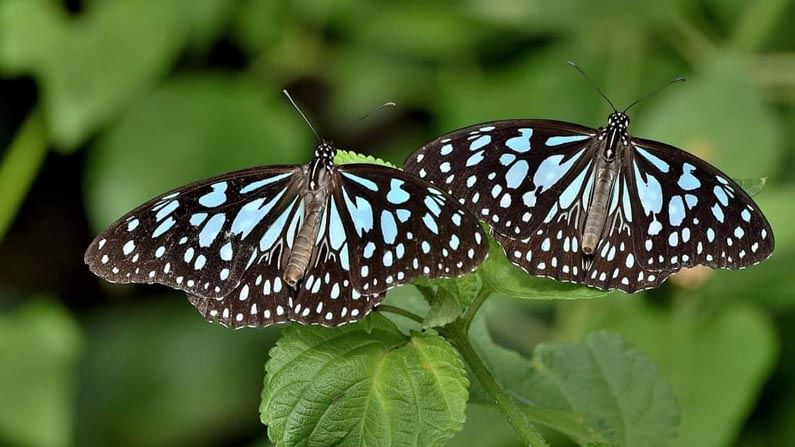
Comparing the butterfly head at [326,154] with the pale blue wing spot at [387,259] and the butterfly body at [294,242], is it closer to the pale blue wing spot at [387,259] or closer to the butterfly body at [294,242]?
the butterfly body at [294,242]

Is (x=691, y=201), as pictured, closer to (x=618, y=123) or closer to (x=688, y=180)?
(x=688, y=180)

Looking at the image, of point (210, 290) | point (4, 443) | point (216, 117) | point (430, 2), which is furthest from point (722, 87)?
point (4, 443)

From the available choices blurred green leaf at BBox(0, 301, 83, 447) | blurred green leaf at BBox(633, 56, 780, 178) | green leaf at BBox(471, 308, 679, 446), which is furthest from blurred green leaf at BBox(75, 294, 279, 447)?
green leaf at BBox(471, 308, 679, 446)

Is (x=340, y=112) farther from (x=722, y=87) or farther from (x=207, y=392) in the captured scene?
(x=722, y=87)

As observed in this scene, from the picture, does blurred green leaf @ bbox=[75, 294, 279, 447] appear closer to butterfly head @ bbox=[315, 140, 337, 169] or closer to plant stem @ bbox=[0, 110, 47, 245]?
plant stem @ bbox=[0, 110, 47, 245]

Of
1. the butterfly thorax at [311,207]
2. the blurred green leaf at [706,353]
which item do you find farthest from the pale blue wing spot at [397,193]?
the blurred green leaf at [706,353]

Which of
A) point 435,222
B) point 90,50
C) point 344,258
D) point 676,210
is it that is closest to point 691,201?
point 676,210
